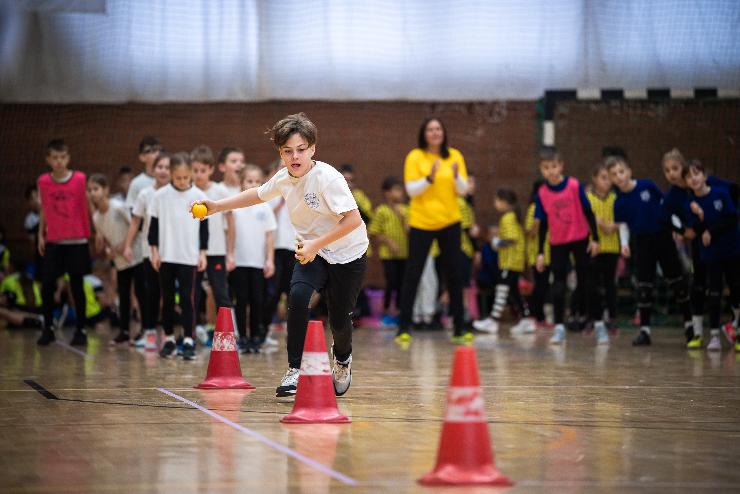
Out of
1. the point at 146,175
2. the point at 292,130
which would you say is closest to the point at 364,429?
the point at 292,130

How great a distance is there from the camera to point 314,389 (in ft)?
16.2

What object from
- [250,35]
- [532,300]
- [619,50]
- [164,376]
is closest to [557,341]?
[532,300]

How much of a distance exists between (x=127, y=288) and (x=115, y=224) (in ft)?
2.35

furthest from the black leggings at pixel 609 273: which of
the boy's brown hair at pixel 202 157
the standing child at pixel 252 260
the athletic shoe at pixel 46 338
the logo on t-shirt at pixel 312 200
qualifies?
the logo on t-shirt at pixel 312 200

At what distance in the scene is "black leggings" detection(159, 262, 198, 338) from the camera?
8531 millimetres

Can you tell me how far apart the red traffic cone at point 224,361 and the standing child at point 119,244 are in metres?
3.61

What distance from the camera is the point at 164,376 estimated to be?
23.4 feet

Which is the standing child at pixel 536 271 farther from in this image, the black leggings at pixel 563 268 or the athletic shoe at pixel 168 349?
the athletic shoe at pixel 168 349

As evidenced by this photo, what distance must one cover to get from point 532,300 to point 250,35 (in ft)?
16.8

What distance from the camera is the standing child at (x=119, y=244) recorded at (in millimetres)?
10188

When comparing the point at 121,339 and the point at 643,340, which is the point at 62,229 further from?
the point at 643,340

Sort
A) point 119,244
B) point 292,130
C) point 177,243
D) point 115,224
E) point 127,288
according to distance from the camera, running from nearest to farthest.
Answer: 1. point 292,130
2. point 177,243
3. point 127,288
4. point 119,244
5. point 115,224

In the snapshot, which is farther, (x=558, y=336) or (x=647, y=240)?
(x=558, y=336)

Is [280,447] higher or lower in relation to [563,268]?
lower
